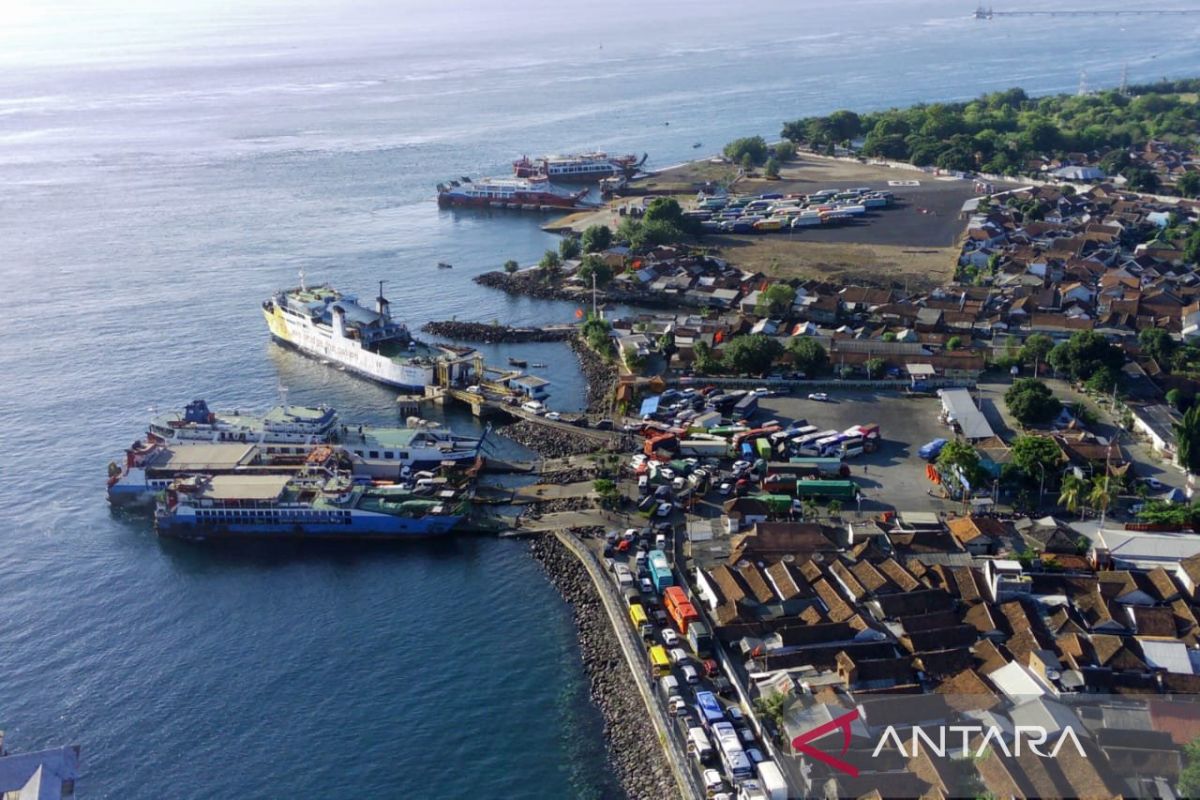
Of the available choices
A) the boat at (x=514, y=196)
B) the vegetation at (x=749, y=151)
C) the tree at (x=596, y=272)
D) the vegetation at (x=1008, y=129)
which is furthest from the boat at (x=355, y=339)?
the vegetation at (x=1008, y=129)

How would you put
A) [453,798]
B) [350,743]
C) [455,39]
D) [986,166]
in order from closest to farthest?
1. [453,798]
2. [350,743]
3. [986,166]
4. [455,39]

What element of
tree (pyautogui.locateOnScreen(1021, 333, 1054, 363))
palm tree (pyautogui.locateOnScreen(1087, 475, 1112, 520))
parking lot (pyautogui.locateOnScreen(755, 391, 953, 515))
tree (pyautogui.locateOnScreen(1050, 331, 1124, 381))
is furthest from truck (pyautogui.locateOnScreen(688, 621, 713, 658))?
tree (pyautogui.locateOnScreen(1021, 333, 1054, 363))

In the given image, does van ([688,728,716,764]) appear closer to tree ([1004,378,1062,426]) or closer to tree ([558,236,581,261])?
tree ([1004,378,1062,426])

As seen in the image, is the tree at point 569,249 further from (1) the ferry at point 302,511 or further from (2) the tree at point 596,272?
(1) the ferry at point 302,511

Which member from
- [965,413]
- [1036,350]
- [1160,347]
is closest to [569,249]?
[1036,350]

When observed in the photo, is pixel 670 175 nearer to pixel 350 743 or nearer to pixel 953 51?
pixel 350 743

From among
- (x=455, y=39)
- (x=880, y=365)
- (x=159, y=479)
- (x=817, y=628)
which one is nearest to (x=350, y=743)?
(x=817, y=628)

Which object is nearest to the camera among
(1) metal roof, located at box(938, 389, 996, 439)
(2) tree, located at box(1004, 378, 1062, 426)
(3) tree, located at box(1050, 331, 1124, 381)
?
(1) metal roof, located at box(938, 389, 996, 439)
